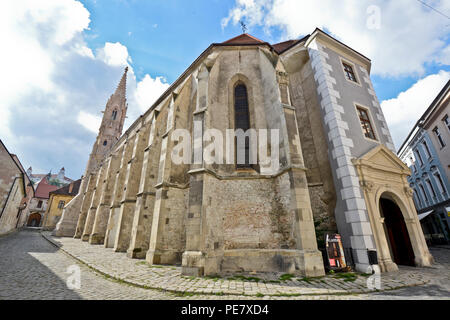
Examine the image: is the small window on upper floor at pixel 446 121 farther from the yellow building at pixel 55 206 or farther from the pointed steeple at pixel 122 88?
the yellow building at pixel 55 206

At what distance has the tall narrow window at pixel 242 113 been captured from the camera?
8079 mm

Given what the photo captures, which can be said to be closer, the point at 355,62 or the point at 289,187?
the point at 289,187

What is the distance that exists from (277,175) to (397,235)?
648cm

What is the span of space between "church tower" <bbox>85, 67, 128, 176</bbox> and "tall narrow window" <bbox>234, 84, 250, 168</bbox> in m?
29.3

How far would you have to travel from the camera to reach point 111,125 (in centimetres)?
3481

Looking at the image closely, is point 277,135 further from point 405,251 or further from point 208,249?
point 405,251

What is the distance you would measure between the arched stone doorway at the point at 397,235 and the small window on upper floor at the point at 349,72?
6409 millimetres

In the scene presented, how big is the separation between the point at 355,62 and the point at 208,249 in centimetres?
1290

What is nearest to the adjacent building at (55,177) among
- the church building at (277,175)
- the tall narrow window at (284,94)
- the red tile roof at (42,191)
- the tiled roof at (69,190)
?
the red tile roof at (42,191)

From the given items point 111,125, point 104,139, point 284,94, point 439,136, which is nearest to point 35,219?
point 104,139

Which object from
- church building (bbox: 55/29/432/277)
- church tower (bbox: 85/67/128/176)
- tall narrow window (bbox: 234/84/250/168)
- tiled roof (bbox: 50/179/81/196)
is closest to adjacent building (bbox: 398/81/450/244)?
church building (bbox: 55/29/432/277)

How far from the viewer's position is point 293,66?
35.9ft

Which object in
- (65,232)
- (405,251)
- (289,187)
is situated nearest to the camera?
(289,187)
